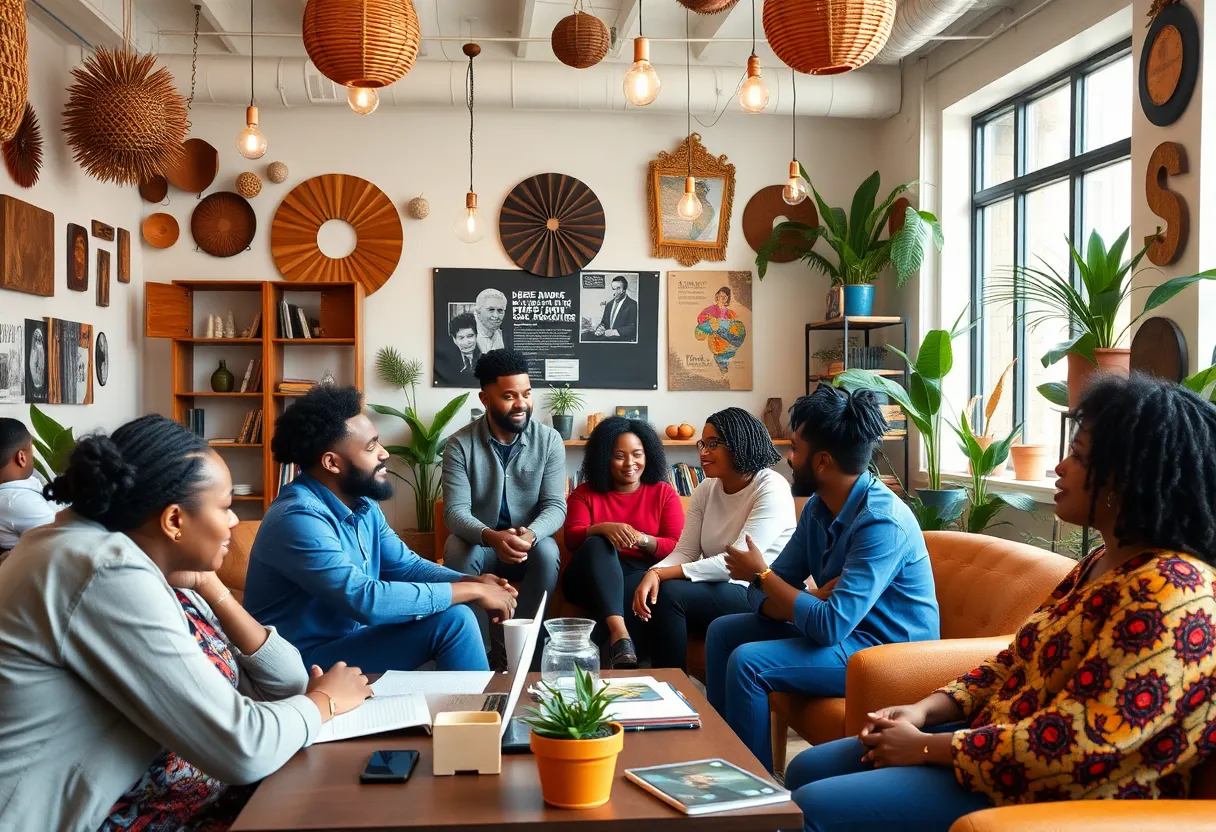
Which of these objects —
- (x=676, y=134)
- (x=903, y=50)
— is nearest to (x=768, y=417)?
(x=676, y=134)

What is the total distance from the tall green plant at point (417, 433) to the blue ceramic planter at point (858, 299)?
228 cm

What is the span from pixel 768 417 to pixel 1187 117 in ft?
10.6

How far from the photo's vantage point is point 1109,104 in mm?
4910

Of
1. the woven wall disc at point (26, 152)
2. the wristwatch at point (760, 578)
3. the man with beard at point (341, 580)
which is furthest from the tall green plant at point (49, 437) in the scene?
the wristwatch at point (760, 578)

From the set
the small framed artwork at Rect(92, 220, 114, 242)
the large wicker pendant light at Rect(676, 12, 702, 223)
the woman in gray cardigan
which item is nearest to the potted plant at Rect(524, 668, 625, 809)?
the woman in gray cardigan

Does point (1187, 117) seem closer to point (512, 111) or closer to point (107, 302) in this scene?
point (512, 111)

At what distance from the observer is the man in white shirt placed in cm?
368

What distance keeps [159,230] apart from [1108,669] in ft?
20.0

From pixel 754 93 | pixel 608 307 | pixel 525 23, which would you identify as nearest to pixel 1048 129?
pixel 754 93

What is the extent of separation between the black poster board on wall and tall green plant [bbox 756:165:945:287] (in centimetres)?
84

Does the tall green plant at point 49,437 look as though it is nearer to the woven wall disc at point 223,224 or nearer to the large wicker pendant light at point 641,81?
the woven wall disc at point 223,224

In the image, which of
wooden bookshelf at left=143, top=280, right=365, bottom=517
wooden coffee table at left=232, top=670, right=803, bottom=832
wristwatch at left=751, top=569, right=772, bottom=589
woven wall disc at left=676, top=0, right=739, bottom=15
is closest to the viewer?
wooden coffee table at left=232, top=670, right=803, bottom=832

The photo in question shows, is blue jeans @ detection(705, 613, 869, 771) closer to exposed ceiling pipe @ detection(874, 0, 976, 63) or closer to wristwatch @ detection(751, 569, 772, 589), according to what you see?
wristwatch @ detection(751, 569, 772, 589)

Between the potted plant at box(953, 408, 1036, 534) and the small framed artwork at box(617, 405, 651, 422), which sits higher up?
the small framed artwork at box(617, 405, 651, 422)
